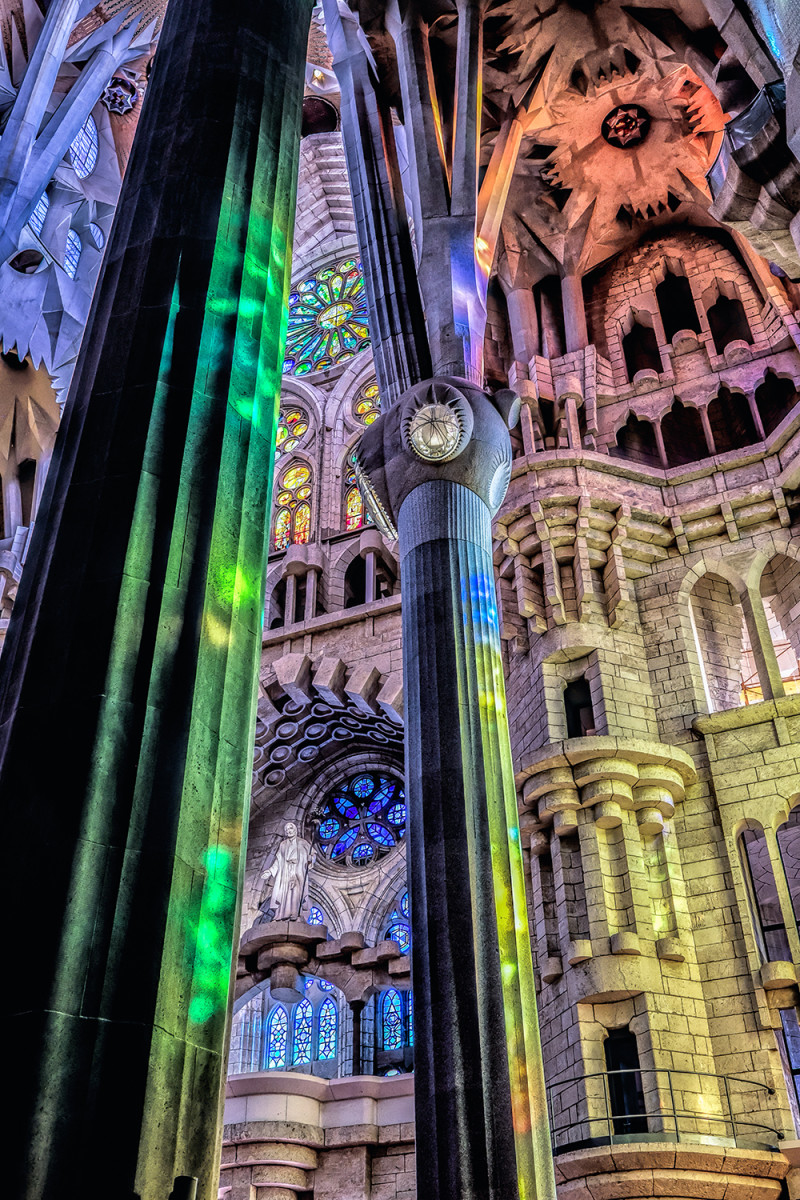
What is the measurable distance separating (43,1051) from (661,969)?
8.62 metres

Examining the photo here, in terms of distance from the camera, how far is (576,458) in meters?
13.2

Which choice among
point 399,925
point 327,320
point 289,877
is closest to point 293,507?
point 327,320

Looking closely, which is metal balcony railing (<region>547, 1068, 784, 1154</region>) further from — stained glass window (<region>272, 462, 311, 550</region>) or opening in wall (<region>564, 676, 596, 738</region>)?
stained glass window (<region>272, 462, 311, 550</region>)

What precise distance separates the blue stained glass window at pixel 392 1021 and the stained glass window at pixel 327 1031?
34.3 inches

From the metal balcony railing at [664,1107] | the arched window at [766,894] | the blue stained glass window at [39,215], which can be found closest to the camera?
the metal balcony railing at [664,1107]

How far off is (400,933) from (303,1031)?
2172 mm

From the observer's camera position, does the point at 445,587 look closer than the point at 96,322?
No

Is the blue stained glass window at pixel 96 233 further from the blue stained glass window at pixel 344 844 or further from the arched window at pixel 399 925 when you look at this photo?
the arched window at pixel 399 925

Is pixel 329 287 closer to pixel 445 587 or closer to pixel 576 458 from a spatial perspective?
pixel 576 458

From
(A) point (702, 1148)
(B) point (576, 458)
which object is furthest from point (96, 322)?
Result: (B) point (576, 458)

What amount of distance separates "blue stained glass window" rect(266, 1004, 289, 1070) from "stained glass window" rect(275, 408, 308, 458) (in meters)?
10.0

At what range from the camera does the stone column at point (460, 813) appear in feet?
18.6

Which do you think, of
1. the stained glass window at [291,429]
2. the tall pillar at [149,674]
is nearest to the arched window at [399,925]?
the stained glass window at [291,429]

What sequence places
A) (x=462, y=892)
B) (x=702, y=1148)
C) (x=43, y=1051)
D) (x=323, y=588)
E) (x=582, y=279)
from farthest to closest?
(x=323, y=588), (x=582, y=279), (x=702, y=1148), (x=462, y=892), (x=43, y=1051)
